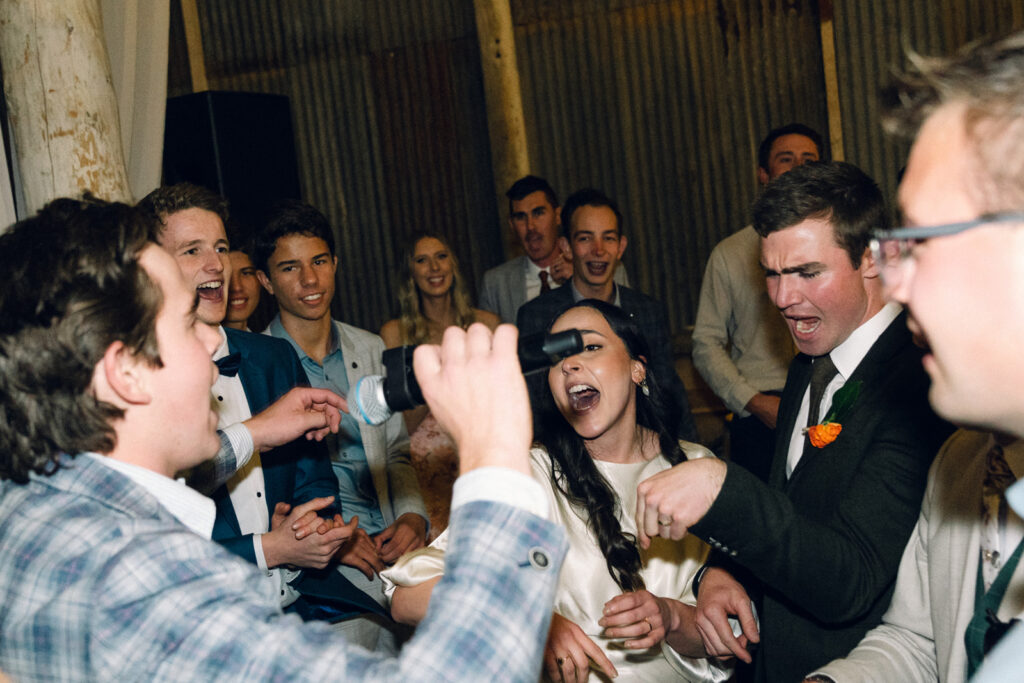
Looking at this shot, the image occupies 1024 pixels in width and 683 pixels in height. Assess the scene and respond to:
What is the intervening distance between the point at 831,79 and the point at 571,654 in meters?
5.58

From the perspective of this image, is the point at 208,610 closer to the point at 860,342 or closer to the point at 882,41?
the point at 860,342

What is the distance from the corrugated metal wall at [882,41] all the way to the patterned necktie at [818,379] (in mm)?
4516

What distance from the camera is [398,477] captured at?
3.23 meters

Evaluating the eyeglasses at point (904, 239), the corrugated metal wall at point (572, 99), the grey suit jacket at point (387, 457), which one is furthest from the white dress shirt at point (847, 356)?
the corrugated metal wall at point (572, 99)

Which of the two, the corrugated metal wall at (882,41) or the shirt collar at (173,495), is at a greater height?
the corrugated metal wall at (882,41)

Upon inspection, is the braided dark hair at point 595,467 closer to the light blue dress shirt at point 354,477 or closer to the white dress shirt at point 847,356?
the white dress shirt at point 847,356

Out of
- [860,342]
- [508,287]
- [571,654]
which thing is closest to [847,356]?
[860,342]

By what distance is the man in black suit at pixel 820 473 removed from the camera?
1.61 meters

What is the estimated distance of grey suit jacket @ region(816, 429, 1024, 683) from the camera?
1.45 meters

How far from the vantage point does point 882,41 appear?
6.29m

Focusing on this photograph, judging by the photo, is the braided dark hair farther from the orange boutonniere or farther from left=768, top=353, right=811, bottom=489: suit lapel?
the orange boutonniere

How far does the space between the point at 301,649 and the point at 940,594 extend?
1096mm

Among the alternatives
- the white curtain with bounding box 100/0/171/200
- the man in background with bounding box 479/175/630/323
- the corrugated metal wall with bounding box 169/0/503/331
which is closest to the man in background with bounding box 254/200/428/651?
the white curtain with bounding box 100/0/171/200

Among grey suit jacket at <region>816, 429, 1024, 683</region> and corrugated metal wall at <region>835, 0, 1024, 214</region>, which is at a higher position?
corrugated metal wall at <region>835, 0, 1024, 214</region>
